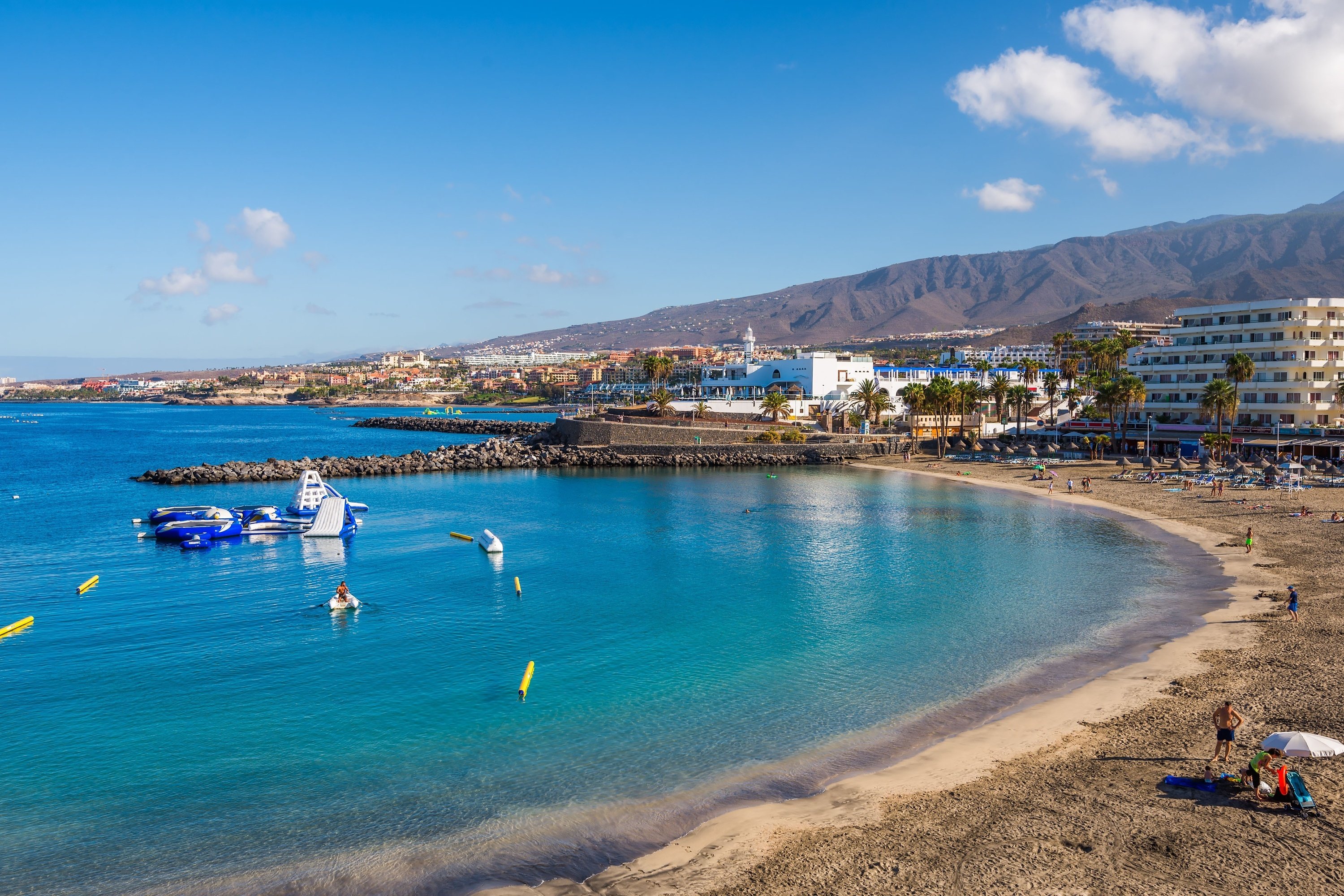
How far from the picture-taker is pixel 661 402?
104m

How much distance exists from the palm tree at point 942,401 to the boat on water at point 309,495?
63549mm

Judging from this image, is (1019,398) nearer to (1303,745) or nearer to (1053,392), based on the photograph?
(1053,392)

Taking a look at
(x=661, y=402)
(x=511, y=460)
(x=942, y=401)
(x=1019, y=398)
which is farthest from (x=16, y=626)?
(x=1019, y=398)

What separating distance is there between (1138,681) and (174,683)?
82.9 feet

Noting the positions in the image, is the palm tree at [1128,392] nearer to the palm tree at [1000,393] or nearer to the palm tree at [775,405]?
the palm tree at [1000,393]

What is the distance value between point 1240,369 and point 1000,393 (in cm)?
2972

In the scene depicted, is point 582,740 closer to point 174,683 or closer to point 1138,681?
point 174,683

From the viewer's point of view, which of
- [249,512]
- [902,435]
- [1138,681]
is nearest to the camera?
[1138,681]

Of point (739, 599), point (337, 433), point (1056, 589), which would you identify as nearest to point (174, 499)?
point (739, 599)

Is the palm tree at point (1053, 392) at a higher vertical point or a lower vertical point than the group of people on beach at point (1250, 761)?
higher

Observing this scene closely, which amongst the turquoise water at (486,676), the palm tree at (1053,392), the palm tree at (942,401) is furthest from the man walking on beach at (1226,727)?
the palm tree at (1053,392)

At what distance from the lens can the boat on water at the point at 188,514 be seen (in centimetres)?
4431

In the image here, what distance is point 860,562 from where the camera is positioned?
38219mm

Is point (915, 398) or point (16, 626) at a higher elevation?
point (915, 398)
